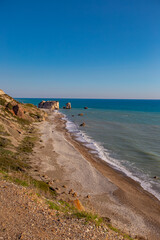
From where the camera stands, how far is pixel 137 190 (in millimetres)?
18922

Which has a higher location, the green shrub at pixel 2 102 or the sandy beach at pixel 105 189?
the green shrub at pixel 2 102

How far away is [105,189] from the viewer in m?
18.3

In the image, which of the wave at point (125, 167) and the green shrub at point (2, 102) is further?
the green shrub at point (2, 102)

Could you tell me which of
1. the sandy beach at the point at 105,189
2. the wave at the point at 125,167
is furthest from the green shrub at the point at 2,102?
the wave at the point at 125,167

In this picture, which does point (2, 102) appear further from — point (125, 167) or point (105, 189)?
point (105, 189)

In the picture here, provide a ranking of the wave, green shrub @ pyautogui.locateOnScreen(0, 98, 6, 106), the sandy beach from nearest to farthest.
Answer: the sandy beach
the wave
green shrub @ pyautogui.locateOnScreen(0, 98, 6, 106)

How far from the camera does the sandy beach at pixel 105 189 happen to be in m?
13.4

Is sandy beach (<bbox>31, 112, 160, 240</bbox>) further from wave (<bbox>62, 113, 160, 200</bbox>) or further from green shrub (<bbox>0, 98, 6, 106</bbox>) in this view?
green shrub (<bbox>0, 98, 6, 106</bbox>)

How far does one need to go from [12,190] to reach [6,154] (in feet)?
44.1

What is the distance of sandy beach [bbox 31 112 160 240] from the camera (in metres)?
13.4

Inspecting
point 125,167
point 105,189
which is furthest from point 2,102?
point 105,189

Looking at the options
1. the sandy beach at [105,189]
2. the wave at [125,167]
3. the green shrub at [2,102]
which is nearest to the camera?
the sandy beach at [105,189]

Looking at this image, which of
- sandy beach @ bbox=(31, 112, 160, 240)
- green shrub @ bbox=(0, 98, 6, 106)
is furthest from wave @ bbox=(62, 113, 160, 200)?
green shrub @ bbox=(0, 98, 6, 106)

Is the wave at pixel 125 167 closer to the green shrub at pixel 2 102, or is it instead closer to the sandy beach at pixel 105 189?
the sandy beach at pixel 105 189
